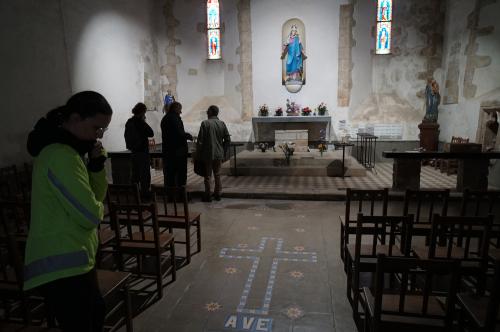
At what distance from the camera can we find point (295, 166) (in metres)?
8.34

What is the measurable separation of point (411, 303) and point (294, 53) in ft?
31.5

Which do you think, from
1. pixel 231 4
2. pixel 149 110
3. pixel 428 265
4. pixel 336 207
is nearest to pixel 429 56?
pixel 231 4

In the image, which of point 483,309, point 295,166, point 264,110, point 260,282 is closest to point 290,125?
point 264,110

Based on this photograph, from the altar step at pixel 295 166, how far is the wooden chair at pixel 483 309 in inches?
235

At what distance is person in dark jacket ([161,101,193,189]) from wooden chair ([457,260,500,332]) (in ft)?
14.2

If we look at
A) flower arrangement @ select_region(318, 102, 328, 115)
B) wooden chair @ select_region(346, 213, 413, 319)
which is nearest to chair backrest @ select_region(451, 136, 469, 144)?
flower arrangement @ select_region(318, 102, 328, 115)

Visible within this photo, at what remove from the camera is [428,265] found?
168 centimetres

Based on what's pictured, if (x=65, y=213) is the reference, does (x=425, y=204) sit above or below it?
below

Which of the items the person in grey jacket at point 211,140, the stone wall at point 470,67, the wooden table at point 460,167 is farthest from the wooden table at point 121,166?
the stone wall at point 470,67

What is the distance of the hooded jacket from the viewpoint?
1423 mm

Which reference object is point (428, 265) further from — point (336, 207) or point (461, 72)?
point (461, 72)

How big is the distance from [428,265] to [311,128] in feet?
31.1

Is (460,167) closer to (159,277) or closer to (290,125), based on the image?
(159,277)

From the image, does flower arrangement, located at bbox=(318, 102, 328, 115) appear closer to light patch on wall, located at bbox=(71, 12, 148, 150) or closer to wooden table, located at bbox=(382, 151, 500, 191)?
wooden table, located at bbox=(382, 151, 500, 191)
